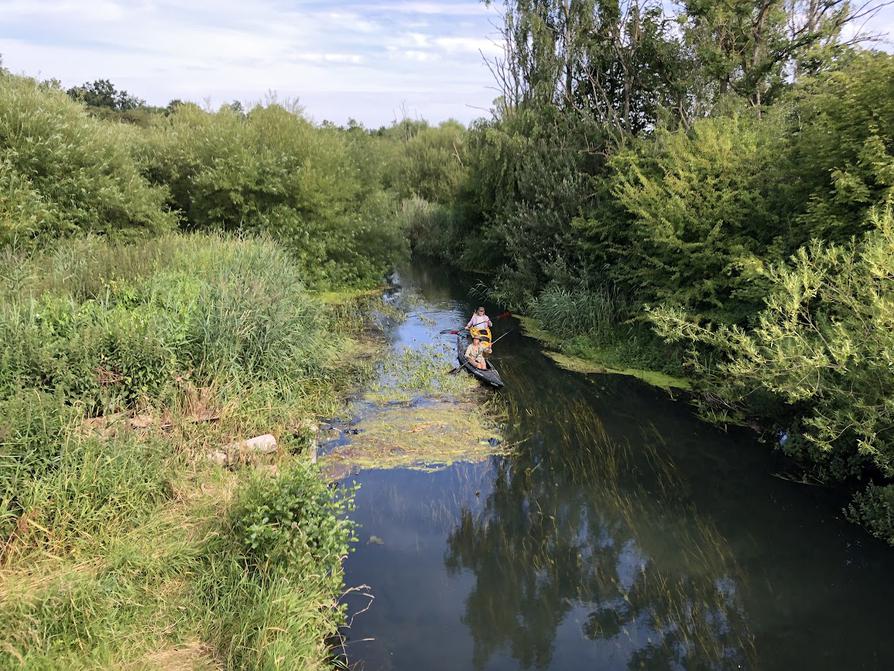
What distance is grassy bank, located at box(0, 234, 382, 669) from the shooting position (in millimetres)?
4418

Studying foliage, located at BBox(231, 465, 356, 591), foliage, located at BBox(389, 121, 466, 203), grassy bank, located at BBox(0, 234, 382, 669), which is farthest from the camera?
foliage, located at BBox(389, 121, 466, 203)

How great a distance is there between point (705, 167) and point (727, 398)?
15.9 feet

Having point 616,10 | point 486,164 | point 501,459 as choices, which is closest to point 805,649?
point 501,459

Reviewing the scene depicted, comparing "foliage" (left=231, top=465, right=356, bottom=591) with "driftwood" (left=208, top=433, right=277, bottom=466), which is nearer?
"foliage" (left=231, top=465, right=356, bottom=591)

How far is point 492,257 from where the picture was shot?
81.1 ft

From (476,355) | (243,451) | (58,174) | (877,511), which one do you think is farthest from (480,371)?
(58,174)

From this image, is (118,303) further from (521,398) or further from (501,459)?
(521,398)

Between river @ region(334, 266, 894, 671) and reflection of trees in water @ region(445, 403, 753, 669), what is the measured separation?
2 centimetres

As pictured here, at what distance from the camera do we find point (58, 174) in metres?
13.0

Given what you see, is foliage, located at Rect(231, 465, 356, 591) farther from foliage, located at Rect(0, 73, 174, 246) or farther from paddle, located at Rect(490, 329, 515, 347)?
paddle, located at Rect(490, 329, 515, 347)

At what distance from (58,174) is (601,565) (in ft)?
44.5

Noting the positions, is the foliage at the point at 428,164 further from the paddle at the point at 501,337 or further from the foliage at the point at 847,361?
the foliage at the point at 847,361

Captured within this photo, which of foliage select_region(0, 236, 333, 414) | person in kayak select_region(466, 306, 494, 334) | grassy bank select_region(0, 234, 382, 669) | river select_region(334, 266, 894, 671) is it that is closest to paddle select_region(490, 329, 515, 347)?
person in kayak select_region(466, 306, 494, 334)

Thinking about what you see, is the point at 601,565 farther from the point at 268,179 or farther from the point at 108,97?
the point at 108,97
